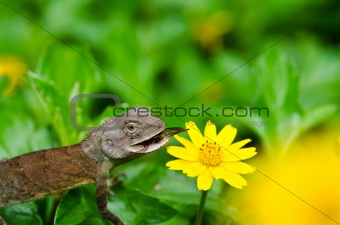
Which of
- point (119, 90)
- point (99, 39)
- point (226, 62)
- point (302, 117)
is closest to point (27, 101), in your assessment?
point (119, 90)

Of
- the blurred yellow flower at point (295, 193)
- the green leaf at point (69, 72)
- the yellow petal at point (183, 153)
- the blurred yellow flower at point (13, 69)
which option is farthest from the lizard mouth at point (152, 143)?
the blurred yellow flower at point (13, 69)

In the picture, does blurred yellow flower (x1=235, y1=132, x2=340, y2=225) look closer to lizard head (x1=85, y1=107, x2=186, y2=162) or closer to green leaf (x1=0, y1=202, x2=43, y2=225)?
lizard head (x1=85, y1=107, x2=186, y2=162)

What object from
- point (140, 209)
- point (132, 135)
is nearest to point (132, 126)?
point (132, 135)

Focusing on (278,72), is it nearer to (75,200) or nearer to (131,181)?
(131,181)

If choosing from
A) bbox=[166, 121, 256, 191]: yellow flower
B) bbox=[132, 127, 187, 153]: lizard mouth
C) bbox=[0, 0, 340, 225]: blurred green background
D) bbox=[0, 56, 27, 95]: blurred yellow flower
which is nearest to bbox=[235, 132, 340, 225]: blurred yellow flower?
bbox=[0, 0, 340, 225]: blurred green background

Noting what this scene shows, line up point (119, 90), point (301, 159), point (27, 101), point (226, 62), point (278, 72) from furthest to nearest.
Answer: point (226, 62)
point (119, 90)
point (27, 101)
point (278, 72)
point (301, 159)

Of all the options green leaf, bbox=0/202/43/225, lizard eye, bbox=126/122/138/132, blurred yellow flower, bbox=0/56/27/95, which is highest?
blurred yellow flower, bbox=0/56/27/95
